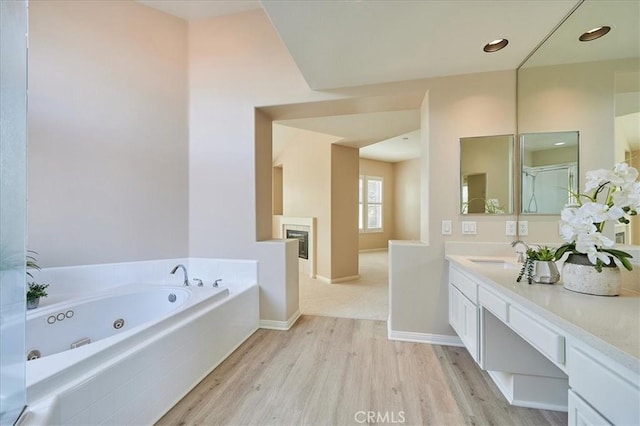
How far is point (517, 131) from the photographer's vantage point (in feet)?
7.31

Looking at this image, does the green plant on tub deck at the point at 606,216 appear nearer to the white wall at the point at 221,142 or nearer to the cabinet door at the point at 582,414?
the cabinet door at the point at 582,414

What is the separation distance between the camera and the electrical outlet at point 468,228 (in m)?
2.32

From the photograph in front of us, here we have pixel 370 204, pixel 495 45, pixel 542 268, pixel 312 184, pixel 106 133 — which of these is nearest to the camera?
pixel 542 268

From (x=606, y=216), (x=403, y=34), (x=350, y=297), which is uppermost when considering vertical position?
(x=403, y=34)

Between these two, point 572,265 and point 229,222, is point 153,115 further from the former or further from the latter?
point 572,265

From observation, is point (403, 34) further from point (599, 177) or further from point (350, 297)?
point (350, 297)

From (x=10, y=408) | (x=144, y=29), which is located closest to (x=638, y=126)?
(x=10, y=408)

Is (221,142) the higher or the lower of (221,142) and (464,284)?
the higher

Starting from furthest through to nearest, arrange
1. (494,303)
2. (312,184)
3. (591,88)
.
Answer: (312,184), (591,88), (494,303)

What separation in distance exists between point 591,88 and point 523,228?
1.11m

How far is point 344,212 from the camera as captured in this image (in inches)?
191

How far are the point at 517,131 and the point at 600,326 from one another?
198cm

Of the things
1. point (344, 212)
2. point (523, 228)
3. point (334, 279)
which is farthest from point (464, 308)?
point (344, 212)

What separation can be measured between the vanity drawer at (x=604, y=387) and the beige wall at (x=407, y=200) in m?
7.29
